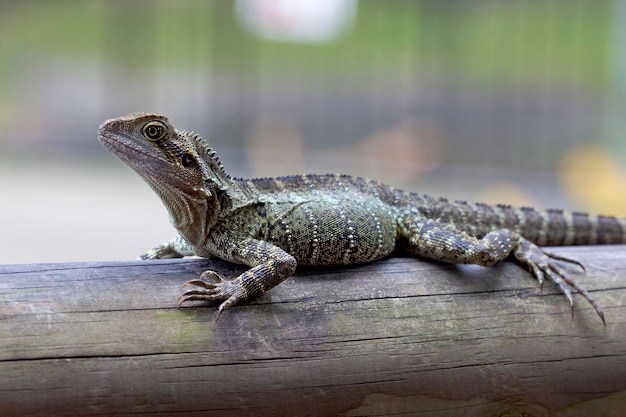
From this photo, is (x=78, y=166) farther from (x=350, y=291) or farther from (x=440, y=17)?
(x=350, y=291)

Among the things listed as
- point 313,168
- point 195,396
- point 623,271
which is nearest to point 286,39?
point 313,168

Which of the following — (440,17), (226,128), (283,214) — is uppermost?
(440,17)

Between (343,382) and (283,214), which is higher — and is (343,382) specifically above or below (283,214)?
below

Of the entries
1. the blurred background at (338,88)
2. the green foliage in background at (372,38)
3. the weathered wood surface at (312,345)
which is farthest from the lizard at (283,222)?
the green foliage in background at (372,38)

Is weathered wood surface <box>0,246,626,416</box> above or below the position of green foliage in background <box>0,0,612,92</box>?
below

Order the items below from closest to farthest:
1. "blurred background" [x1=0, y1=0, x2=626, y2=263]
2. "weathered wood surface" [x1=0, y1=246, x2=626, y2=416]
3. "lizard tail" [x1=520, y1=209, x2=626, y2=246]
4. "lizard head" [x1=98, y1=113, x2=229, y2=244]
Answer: "weathered wood surface" [x1=0, y1=246, x2=626, y2=416] → "lizard head" [x1=98, y1=113, x2=229, y2=244] → "lizard tail" [x1=520, y1=209, x2=626, y2=246] → "blurred background" [x1=0, y1=0, x2=626, y2=263]

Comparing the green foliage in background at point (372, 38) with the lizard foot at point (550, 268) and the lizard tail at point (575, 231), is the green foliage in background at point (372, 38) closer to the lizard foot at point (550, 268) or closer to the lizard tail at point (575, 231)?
the lizard tail at point (575, 231)

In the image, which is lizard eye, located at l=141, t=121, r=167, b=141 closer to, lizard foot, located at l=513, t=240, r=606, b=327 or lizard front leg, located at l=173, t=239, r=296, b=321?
lizard front leg, located at l=173, t=239, r=296, b=321

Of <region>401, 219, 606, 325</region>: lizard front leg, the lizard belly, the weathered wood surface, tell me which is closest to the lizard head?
the weathered wood surface
